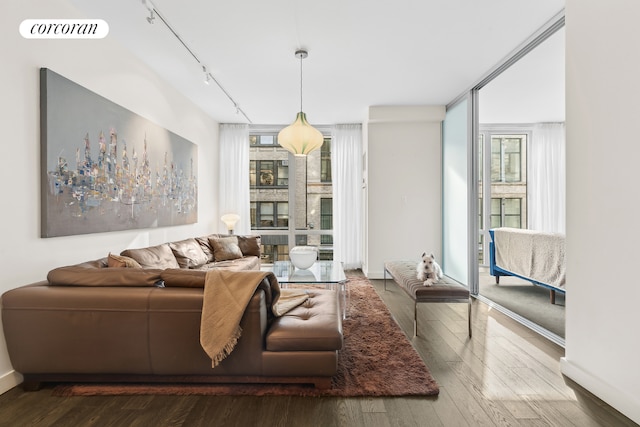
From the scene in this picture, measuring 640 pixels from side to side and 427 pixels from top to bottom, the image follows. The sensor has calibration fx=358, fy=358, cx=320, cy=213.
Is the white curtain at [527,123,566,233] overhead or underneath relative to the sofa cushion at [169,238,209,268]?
overhead

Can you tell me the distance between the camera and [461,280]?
502cm

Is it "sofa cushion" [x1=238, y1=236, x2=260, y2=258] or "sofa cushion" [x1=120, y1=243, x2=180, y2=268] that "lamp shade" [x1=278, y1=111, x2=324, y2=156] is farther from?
"sofa cushion" [x1=238, y1=236, x2=260, y2=258]

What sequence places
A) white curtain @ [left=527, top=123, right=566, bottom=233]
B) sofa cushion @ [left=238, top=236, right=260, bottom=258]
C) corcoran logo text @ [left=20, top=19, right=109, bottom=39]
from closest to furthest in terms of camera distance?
corcoran logo text @ [left=20, top=19, right=109, bottom=39] → sofa cushion @ [left=238, top=236, right=260, bottom=258] → white curtain @ [left=527, top=123, right=566, bottom=233]

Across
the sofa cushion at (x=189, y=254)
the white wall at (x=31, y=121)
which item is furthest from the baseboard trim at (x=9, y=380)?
the sofa cushion at (x=189, y=254)

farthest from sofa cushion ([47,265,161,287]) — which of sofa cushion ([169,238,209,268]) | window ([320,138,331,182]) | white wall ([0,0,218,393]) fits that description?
window ([320,138,331,182])

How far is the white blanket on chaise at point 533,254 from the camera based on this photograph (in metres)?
3.90

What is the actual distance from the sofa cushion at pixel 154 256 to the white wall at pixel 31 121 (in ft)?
0.76

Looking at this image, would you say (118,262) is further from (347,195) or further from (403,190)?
(347,195)

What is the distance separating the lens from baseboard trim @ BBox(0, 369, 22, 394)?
2.17 meters

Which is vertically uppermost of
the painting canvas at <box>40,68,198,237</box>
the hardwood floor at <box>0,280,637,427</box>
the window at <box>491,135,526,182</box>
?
the window at <box>491,135,526,182</box>

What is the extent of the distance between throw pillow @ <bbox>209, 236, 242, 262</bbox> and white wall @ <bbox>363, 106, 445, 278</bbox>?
210 centimetres

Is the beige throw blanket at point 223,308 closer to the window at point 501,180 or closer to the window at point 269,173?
the window at point 269,173

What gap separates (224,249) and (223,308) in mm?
2985

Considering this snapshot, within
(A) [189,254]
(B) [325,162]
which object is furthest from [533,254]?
(A) [189,254]
